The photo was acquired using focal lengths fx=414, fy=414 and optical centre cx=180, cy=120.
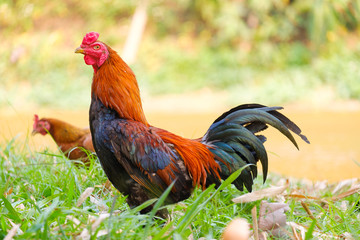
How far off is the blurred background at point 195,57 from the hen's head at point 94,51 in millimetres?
7044

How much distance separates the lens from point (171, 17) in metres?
16.0

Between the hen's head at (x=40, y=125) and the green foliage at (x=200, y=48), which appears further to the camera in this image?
the green foliage at (x=200, y=48)

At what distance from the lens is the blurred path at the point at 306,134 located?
6.77 m

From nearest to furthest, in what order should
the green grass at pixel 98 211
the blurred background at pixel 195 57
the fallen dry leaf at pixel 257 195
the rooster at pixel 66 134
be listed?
the green grass at pixel 98 211 → the fallen dry leaf at pixel 257 195 → the rooster at pixel 66 134 → the blurred background at pixel 195 57

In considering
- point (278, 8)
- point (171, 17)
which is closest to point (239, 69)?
point (278, 8)

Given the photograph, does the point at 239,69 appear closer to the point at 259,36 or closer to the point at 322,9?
the point at 259,36

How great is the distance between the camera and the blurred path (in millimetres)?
6770

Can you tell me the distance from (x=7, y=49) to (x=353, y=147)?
11811 mm

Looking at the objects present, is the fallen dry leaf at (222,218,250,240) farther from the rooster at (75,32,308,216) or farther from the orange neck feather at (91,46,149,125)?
the orange neck feather at (91,46,149,125)

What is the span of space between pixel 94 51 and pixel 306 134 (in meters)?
7.37

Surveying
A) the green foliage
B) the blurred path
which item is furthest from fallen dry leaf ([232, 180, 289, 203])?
the green foliage

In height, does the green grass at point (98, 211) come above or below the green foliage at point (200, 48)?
below

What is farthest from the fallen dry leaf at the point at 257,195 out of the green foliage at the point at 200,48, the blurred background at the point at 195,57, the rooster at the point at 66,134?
the green foliage at the point at 200,48

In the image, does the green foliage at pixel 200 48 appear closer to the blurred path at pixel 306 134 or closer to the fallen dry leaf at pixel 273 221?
the blurred path at pixel 306 134
